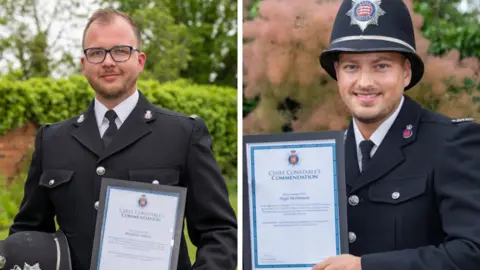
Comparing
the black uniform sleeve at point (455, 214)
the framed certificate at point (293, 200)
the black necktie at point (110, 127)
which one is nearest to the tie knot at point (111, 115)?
the black necktie at point (110, 127)

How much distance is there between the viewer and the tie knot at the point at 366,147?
80.1 inches

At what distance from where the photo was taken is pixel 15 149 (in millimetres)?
7238

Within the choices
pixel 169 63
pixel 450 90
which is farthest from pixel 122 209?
pixel 169 63

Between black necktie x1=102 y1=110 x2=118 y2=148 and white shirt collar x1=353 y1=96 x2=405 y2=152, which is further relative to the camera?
black necktie x1=102 y1=110 x2=118 y2=148

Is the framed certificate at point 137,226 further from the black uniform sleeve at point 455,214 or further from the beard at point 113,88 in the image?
the black uniform sleeve at point 455,214

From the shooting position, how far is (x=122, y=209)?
6.92ft

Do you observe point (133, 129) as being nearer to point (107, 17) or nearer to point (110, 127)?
point (110, 127)

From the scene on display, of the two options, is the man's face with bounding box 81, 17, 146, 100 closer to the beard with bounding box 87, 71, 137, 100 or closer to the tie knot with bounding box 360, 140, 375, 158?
the beard with bounding box 87, 71, 137, 100

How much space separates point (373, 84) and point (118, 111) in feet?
2.82

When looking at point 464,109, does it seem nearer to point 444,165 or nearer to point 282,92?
point 282,92

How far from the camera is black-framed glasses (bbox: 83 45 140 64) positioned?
89.7 inches

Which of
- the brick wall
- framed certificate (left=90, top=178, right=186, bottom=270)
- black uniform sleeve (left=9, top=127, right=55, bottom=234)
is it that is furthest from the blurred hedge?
framed certificate (left=90, top=178, right=186, bottom=270)

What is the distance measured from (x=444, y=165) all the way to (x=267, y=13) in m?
1.34

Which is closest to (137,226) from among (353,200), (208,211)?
(208,211)
